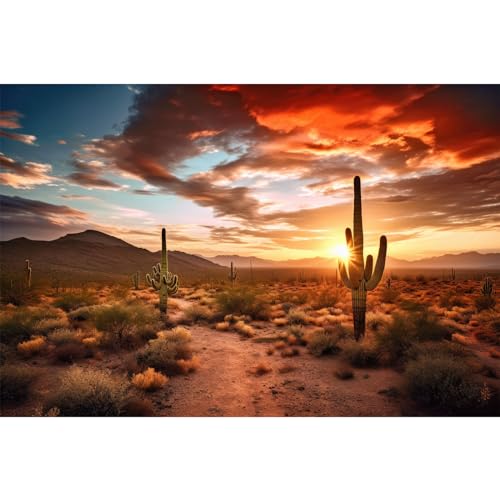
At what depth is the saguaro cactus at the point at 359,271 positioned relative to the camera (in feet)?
26.0

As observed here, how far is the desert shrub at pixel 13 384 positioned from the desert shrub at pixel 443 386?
6.75 meters

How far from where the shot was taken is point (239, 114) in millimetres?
6645

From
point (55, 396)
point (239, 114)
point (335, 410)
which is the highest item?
point (239, 114)

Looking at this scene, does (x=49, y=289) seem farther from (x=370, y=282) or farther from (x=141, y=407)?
(x=370, y=282)

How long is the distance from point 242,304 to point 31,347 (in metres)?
7.86

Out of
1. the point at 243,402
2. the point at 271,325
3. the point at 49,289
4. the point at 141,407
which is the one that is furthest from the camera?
the point at 49,289

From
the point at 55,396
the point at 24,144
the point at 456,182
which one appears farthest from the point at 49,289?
the point at 456,182

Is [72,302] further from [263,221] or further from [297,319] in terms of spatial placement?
[297,319]

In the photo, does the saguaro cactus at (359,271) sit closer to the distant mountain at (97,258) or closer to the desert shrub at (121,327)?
the desert shrub at (121,327)

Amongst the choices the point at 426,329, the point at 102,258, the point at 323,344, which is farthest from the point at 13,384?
the point at 102,258

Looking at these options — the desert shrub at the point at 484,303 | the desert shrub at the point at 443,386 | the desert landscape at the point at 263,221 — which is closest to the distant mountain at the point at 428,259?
the desert shrub at the point at 484,303

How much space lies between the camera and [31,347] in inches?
283

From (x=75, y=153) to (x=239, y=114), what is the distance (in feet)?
13.3

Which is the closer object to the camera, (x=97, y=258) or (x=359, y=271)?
(x=359, y=271)
